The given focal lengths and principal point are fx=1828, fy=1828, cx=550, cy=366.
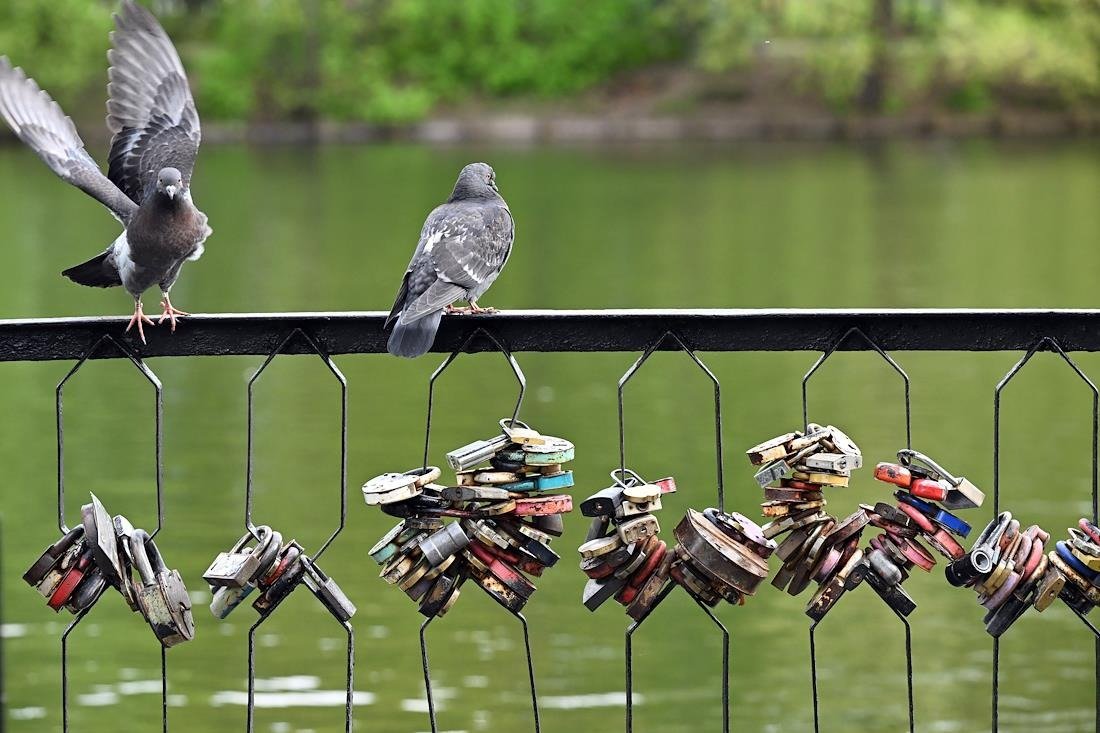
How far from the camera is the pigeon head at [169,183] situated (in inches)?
193

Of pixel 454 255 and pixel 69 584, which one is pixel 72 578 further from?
pixel 454 255

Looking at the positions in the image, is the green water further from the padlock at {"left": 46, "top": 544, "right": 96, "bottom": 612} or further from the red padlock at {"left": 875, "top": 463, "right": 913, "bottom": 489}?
the red padlock at {"left": 875, "top": 463, "right": 913, "bottom": 489}

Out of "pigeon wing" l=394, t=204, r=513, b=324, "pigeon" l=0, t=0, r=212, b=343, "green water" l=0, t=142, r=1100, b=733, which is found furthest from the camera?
"green water" l=0, t=142, r=1100, b=733

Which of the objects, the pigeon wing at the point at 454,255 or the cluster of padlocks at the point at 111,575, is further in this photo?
the pigeon wing at the point at 454,255

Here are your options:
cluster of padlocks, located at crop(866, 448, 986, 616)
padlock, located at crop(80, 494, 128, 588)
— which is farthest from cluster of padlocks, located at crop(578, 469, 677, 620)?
padlock, located at crop(80, 494, 128, 588)

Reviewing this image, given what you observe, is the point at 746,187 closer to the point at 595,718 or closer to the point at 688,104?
the point at 688,104

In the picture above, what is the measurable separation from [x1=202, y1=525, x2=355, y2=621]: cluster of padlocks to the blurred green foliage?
57795mm

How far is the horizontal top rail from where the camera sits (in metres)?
3.26

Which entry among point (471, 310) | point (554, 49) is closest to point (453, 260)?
point (471, 310)

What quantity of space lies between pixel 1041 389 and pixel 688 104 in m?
44.8

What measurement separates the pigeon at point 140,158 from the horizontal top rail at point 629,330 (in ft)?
4.32

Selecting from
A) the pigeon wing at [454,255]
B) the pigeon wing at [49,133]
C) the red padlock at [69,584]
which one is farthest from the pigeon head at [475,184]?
the red padlock at [69,584]

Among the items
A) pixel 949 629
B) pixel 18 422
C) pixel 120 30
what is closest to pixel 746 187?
pixel 18 422

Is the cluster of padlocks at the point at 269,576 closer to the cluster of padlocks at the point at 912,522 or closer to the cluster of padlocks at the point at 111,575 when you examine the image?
the cluster of padlocks at the point at 111,575
